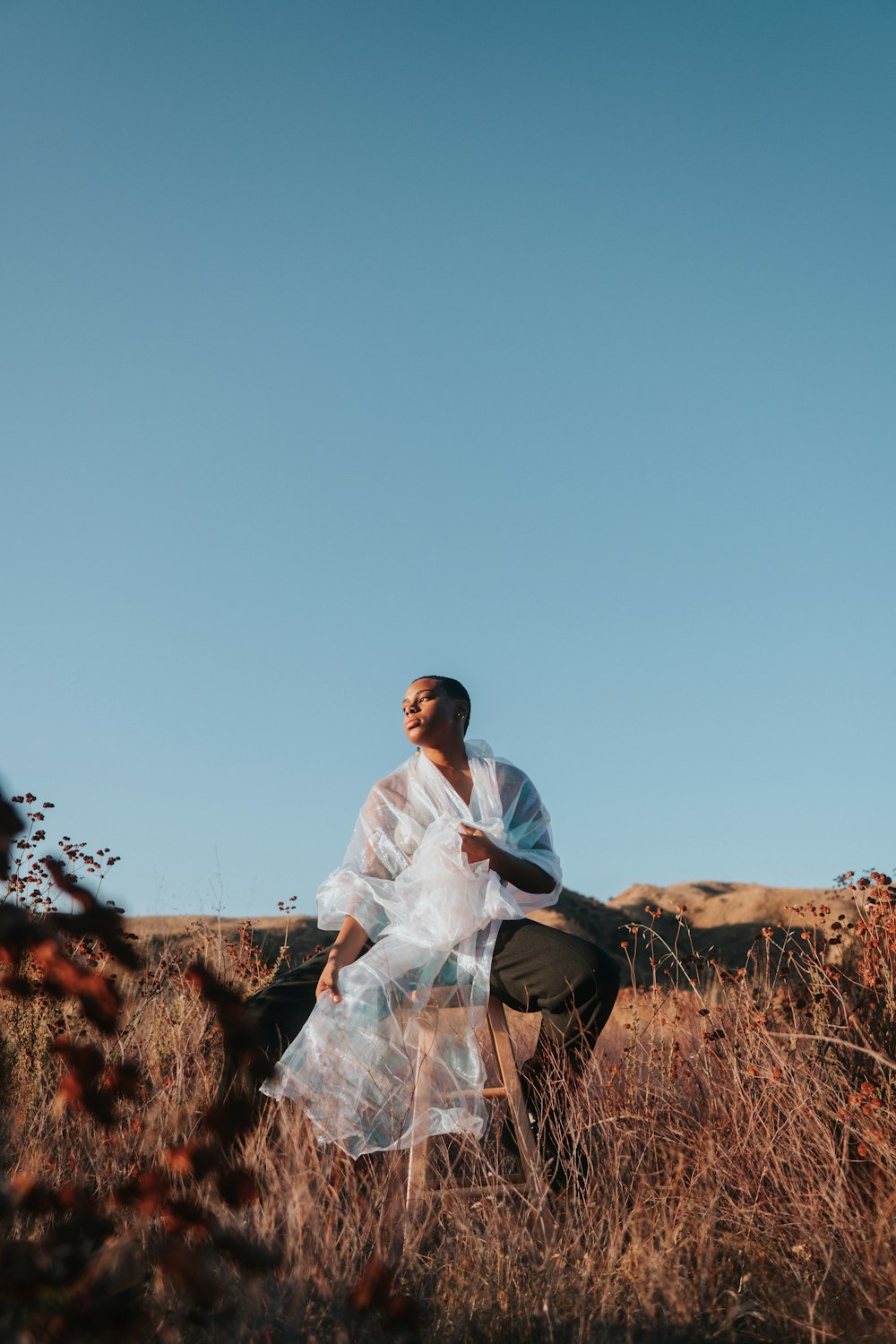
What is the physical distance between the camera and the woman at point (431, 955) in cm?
354

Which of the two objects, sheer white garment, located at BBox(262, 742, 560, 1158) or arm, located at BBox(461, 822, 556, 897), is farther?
arm, located at BBox(461, 822, 556, 897)

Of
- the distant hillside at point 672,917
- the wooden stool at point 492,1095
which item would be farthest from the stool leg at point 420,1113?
the distant hillside at point 672,917

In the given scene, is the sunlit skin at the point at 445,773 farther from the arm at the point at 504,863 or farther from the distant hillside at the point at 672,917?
the distant hillside at the point at 672,917

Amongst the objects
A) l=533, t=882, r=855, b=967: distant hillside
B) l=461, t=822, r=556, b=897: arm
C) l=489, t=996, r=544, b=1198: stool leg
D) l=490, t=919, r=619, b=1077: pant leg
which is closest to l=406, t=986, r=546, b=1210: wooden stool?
l=489, t=996, r=544, b=1198: stool leg

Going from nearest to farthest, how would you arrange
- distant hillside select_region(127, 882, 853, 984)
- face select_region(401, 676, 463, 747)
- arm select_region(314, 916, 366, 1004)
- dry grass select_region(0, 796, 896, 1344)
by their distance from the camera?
dry grass select_region(0, 796, 896, 1344) → arm select_region(314, 916, 366, 1004) → face select_region(401, 676, 463, 747) → distant hillside select_region(127, 882, 853, 984)

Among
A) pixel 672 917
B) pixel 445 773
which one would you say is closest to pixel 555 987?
pixel 445 773

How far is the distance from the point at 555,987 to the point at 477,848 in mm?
552

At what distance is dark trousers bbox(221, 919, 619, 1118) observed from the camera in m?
3.73

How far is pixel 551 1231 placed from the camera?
9.64 ft

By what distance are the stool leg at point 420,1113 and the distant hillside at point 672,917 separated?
7.26 m

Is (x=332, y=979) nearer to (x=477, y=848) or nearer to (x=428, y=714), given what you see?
(x=477, y=848)

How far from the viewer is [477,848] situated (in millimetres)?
3902

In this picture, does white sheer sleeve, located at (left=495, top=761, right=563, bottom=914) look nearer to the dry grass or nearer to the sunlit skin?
the sunlit skin

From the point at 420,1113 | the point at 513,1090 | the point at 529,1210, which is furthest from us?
the point at 513,1090
